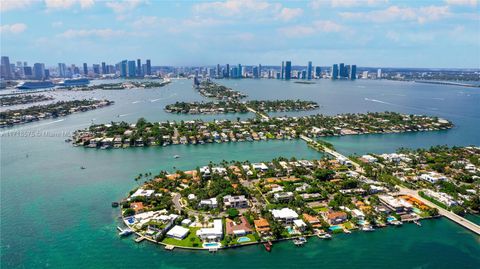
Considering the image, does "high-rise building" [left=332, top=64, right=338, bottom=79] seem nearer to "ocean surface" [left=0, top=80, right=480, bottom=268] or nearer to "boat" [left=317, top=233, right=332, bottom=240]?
"ocean surface" [left=0, top=80, right=480, bottom=268]

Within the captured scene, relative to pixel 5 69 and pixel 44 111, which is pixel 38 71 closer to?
pixel 5 69

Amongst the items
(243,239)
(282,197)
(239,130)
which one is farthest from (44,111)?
(243,239)

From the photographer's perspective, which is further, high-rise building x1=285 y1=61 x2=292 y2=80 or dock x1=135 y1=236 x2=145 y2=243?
high-rise building x1=285 y1=61 x2=292 y2=80

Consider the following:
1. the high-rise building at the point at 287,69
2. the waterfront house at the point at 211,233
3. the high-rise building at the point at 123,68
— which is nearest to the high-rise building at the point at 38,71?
the high-rise building at the point at 123,68

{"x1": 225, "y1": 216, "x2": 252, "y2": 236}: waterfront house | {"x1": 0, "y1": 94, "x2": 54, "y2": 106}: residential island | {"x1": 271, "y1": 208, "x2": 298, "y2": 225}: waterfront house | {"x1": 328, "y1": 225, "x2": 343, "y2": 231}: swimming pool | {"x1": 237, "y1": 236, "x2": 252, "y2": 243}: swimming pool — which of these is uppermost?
{"x1": 0, "y1": 94, "x2": 54, "y2": 106}: residential island

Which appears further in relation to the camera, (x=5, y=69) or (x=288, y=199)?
(x=5, y=69)

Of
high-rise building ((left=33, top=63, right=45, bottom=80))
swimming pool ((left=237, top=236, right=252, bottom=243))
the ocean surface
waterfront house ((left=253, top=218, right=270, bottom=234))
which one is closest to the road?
the ocean surface

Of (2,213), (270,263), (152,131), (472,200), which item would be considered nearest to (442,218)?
(472,200)
